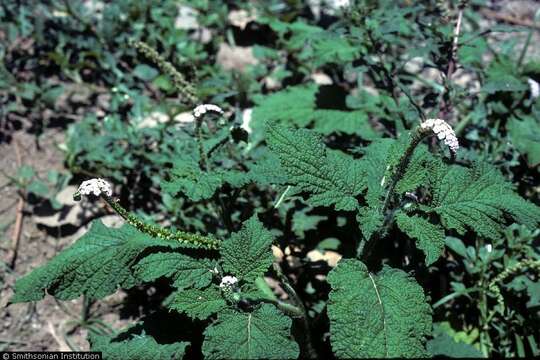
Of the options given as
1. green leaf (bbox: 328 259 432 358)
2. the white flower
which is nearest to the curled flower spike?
green leaf (bbox: 328 259 432 358)

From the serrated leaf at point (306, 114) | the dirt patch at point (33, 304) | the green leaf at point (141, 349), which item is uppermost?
the serrated leaf at point (306, 114)

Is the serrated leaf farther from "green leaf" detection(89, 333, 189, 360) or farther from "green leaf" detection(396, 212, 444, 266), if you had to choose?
"green leaf" detection(89, 333, 189, 360)

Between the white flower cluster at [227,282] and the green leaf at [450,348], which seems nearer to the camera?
the white flower cluster at [227,282]

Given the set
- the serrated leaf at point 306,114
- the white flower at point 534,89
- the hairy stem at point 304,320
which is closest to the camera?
the hairy stem at point 304,320

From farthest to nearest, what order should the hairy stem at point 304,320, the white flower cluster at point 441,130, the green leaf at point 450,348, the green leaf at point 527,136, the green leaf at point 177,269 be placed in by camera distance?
the green leaf at point 527,136 → the green leaf at point 450,348 → the hairy stem at point 304,320 → the green leaf at point 177,269 → the white flower cluster at point 441,130

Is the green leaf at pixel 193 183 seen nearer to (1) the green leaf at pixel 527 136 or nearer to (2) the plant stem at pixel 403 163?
(2) the plant stem at pixel 403 163

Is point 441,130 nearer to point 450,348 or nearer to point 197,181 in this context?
point 197,181

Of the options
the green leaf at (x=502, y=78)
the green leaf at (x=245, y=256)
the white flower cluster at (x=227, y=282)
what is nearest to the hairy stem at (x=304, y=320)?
the green leaf at (x=245, y=256)
